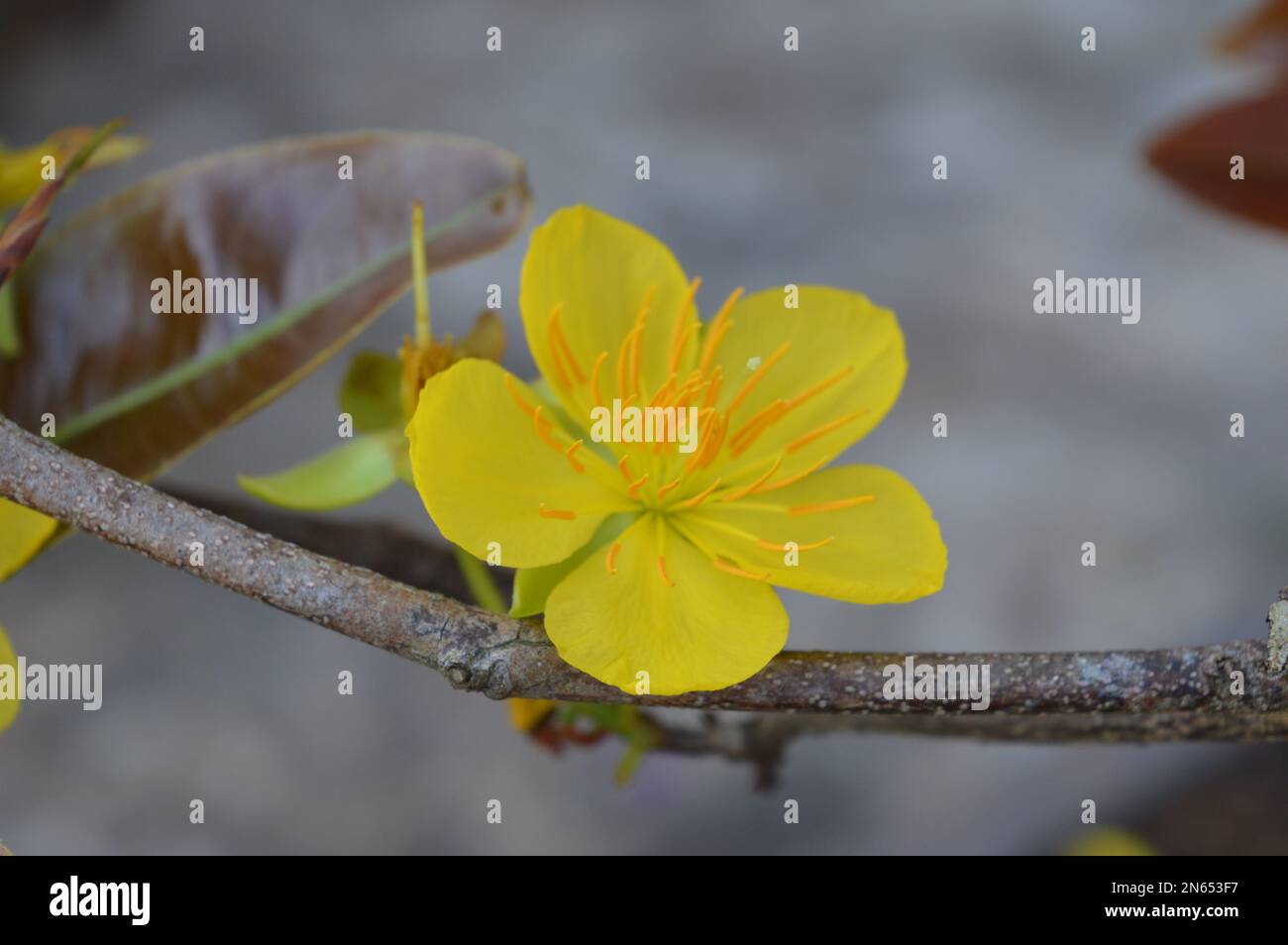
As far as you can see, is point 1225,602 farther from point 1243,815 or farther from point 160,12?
→ point 160,12

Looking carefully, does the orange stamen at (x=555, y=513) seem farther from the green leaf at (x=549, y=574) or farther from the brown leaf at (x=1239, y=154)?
the brown leaf at (x=1239, y=154)

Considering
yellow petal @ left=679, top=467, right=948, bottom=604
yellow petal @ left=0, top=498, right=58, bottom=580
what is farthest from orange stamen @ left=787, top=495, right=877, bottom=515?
yellow petal @ left=0, top=498, right=58, bottom=580

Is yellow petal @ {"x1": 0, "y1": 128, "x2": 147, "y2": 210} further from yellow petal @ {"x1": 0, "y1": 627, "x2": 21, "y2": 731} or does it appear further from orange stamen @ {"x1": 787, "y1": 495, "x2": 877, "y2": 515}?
orange stamen @ {"x1": 787, "y1": 495, "x2": 877, "y2": 515}

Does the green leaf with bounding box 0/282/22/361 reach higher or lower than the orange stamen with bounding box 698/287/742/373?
higher

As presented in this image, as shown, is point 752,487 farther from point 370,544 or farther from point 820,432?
point 370,544

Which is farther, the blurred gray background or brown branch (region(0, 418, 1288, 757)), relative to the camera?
the blurred gray background

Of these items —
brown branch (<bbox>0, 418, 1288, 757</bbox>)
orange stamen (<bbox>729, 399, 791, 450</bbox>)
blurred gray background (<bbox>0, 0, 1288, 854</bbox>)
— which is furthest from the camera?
blurred gray background (<bbox>0, 0, 1288, 854</bbox>)

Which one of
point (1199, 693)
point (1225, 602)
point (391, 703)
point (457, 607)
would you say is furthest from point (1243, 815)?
point (457, 607)
